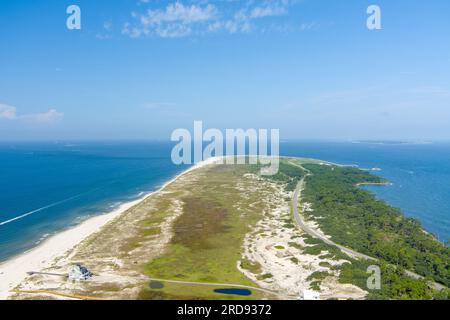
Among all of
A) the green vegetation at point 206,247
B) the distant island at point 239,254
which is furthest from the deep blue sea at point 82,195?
the green vegetation at point 206,247

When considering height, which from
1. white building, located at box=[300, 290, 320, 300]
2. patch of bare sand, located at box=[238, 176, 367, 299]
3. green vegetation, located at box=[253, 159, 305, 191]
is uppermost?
green vegetation, located at box=[253, 159, 305, 191]

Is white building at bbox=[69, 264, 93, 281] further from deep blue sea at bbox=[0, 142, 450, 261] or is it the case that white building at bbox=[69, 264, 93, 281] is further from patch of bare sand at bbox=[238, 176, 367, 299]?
patch of bare sand at bbox=[238, 176, 367, 299]

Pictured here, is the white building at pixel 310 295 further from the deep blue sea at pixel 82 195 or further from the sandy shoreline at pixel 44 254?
the deep blue sea at pixel 82 195

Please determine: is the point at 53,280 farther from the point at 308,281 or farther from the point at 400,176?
the point at 400,176

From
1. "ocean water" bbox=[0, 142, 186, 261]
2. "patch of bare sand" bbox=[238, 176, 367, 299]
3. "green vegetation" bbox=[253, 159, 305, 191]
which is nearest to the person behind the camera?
"patch of bare sand" bbox=[238, 176, 367, 299]

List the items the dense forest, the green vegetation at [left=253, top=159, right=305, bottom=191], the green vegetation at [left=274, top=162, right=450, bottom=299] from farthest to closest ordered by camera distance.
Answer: the green vegetation at [left=253, top=159, right=305, bottom=191]
the dense forest
the green vegetation at [left=274, top=162, right=450, bottom=299]

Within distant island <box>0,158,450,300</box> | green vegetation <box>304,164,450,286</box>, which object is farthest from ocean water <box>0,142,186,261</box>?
green vegetation <box>304,164,450,286</box>
